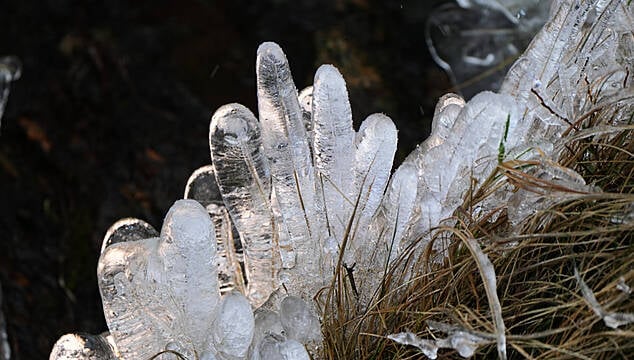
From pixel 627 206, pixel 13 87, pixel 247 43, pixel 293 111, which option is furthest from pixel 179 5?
pixel 627 206

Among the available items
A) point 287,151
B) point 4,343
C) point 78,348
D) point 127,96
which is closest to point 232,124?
point 287,151

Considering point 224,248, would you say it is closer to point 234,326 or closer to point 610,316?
point 234,326

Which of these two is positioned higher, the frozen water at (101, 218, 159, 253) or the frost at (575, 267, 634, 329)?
the frozen water at (101, 218, 159, 253)

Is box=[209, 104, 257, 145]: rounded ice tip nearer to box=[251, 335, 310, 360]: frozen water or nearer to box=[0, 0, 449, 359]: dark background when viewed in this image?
box=[251, 335, 310, 360]: frozen water

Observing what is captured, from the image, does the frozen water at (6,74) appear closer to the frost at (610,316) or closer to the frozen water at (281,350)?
the frozen water at (281,350)

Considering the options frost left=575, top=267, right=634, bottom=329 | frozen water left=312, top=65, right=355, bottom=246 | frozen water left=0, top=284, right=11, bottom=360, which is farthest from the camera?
frozen water left=0, top=284, right=11, bottom=360

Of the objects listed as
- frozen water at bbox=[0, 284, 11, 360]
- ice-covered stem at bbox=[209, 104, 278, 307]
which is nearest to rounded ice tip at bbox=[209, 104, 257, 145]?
ice-covered stem at bbox=[209, 104, 278, 307]

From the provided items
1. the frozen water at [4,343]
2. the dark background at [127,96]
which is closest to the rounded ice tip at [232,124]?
the frozen water at [4,343]
